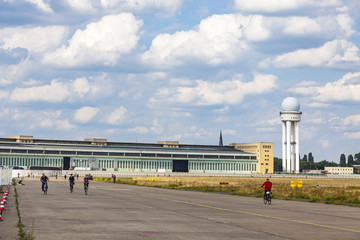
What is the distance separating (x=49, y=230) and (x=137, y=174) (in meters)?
149

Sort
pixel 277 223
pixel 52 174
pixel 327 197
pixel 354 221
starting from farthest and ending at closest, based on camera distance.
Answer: pixel 52 174 < pixel 327 197 < pixel 354 221 < pixel 277 223

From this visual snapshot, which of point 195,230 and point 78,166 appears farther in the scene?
point 78,166

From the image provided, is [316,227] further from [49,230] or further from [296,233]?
[49,230]

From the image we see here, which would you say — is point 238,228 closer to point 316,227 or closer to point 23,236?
point 316,227

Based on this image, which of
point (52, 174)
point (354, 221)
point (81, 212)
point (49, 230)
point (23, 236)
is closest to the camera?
point (23, 236)

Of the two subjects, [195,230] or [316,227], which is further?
[316,227]

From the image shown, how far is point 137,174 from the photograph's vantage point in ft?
554

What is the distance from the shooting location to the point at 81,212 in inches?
1157

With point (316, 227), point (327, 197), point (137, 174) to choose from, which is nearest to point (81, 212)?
point (316, 227)

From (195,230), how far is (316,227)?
17.2ft

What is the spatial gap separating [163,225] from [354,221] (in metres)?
9.37

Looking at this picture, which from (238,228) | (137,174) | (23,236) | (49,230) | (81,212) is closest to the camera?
(23,236)

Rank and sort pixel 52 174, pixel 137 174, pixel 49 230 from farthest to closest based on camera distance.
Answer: pixel 137 174 < pixel 52 174 < pixel 49 230

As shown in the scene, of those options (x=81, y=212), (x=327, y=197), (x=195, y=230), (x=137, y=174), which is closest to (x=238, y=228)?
(x=195, y=230)
